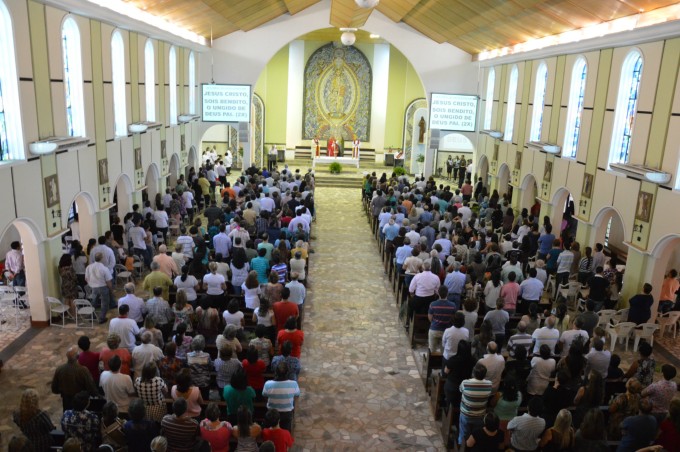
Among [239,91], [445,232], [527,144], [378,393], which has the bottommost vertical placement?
[378,393]

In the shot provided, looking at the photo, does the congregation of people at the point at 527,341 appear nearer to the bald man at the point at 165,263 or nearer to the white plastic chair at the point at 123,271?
the bald man at the point at 165,263

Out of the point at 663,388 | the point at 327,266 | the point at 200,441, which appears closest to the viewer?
the point at 200,441

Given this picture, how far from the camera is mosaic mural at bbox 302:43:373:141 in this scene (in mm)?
33812

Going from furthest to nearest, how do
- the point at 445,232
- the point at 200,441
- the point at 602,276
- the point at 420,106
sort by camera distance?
the point at 420,106, the point at 445,232, the point at 602,276, the point at 200,441

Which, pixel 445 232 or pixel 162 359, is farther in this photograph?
pixel 445 232

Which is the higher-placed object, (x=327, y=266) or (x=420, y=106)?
(x=420, y=106)

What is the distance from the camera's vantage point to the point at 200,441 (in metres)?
6.01

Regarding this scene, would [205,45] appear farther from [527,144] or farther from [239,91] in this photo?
[527,144]

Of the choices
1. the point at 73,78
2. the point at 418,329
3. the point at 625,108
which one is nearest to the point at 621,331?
the point at 418,329

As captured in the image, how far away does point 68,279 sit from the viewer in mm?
11164

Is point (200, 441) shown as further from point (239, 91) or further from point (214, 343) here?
point (239, 91)

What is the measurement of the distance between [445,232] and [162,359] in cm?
788

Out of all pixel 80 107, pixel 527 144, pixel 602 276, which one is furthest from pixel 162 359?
pixel 527 144

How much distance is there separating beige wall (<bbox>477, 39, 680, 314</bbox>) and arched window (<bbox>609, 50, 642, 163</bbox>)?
6.4 inches
